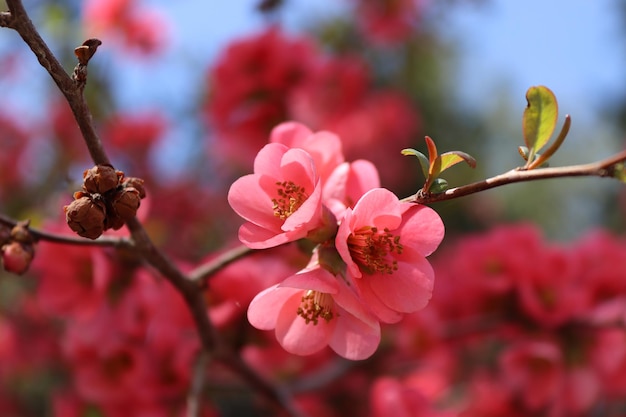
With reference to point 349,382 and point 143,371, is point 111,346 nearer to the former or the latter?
point 143,371

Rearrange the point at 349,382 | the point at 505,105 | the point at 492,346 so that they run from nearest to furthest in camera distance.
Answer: the point at 349,382 → the point at 492,346 → the point at 505,105

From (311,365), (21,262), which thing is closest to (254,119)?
(311,365)

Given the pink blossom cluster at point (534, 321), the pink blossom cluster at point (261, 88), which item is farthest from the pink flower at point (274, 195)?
the pink blossom cluster at point (261, 88)

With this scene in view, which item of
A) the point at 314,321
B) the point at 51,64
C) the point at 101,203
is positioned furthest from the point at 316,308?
the point at 51,64

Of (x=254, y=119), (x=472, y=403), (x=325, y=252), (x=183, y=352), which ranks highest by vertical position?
(x=254, y=119)

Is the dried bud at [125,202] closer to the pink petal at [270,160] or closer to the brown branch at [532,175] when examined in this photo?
the pink petal at [270,160]

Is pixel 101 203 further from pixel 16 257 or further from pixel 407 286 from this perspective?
pixel 407 286
